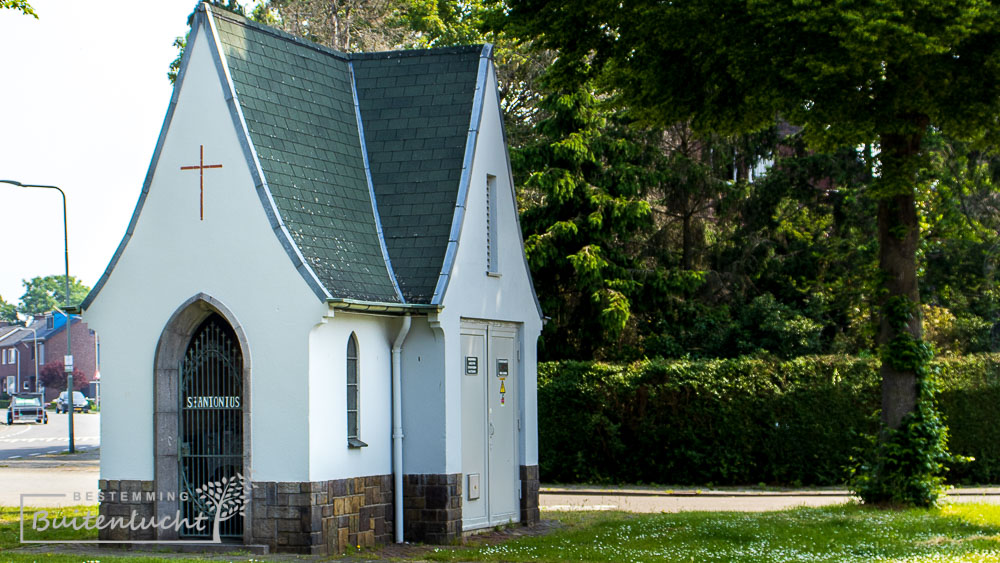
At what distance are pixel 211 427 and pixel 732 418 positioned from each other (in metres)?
14.8

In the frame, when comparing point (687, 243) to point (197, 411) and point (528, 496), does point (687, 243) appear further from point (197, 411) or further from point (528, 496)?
point (197, 411)

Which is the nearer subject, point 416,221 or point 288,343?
point 288,343

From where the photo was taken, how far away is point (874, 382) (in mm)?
25141

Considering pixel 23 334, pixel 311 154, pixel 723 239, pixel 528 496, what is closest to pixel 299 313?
pixel 311 154

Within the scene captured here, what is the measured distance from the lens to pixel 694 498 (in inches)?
934

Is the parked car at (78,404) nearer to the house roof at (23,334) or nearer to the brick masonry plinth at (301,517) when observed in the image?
the house roof at (23,334)

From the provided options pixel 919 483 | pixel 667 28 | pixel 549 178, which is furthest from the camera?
pixel 549 178

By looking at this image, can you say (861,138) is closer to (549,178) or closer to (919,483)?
(919,483)

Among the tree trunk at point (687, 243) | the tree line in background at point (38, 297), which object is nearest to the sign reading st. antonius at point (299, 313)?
the tree trunk at point (687, 243)

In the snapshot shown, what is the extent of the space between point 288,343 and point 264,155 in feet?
8.18

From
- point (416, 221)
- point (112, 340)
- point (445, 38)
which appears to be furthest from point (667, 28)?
point (445, 38)

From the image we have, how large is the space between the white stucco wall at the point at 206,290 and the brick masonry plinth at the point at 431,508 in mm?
2209

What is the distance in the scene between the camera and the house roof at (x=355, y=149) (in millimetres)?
14242

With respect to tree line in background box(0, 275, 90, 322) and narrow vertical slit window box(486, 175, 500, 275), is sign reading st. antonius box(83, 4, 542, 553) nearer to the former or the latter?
narrow vertical slit window box(486, 175, 500, 275)
